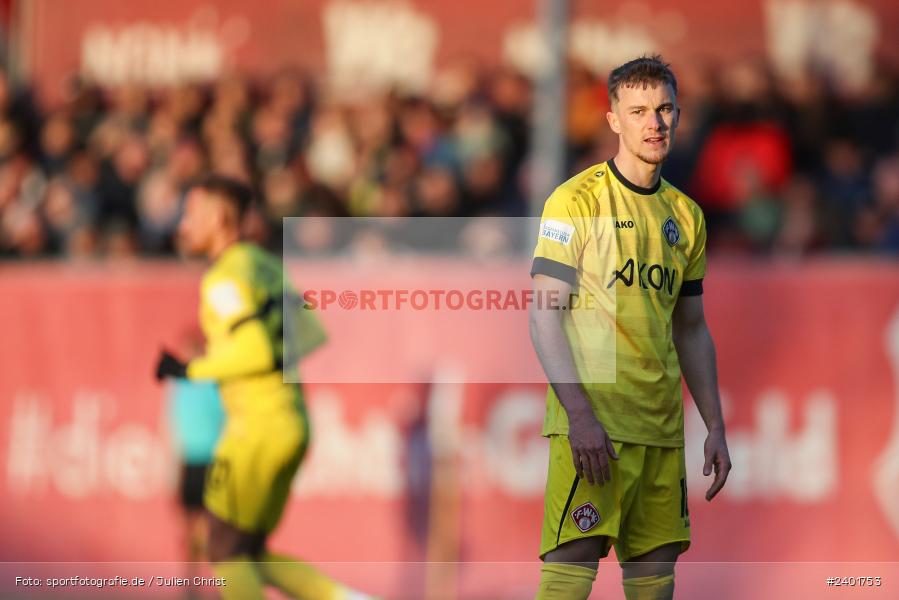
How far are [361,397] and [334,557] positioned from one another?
1000 millimetres

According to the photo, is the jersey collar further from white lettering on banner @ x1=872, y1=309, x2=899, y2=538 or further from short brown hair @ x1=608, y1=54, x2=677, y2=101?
white lettering on banner @ x1=872, y1=309, x2=899, y2=538

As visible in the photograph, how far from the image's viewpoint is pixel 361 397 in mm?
9227

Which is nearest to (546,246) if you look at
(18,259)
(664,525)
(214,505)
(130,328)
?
(664,525)

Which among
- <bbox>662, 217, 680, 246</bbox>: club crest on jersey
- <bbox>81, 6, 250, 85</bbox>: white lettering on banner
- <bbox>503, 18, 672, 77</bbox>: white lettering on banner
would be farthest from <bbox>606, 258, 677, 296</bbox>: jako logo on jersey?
<bbox>81, 6, 250, 85</bbox>: white lettering on banner

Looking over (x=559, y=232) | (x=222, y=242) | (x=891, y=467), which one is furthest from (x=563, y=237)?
(x=891, y=467)

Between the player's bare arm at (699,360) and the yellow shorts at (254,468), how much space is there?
88.6 inches

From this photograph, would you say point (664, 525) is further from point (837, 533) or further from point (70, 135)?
point (70, 135)

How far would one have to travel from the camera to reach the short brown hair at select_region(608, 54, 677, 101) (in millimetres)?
5285

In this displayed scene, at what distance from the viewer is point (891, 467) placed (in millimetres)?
8781

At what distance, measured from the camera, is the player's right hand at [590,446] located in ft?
16.7

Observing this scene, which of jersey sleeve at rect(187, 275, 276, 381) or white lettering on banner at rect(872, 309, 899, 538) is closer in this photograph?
jersey sleeve at rect(187, 275, 276, 381)

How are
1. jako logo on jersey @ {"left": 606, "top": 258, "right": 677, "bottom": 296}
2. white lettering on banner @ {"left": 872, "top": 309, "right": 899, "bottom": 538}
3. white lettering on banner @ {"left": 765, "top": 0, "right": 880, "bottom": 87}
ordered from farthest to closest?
white lettering on banner @ {"left": 765, "top": 0, "right": 880, "bottom": 87}
white lettering on banner @ {"left": 872, "top": 309, "right": 899, "bottom": 538}
jako logo on jersey @ {"left": 606, "top": 258, "right": 677, "bottom": 296}

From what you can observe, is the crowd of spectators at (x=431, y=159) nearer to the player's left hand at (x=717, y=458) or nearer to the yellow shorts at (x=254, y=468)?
the yellow shorts at (x=254, y=468)

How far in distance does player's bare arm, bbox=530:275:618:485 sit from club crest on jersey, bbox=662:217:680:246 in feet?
1.51
